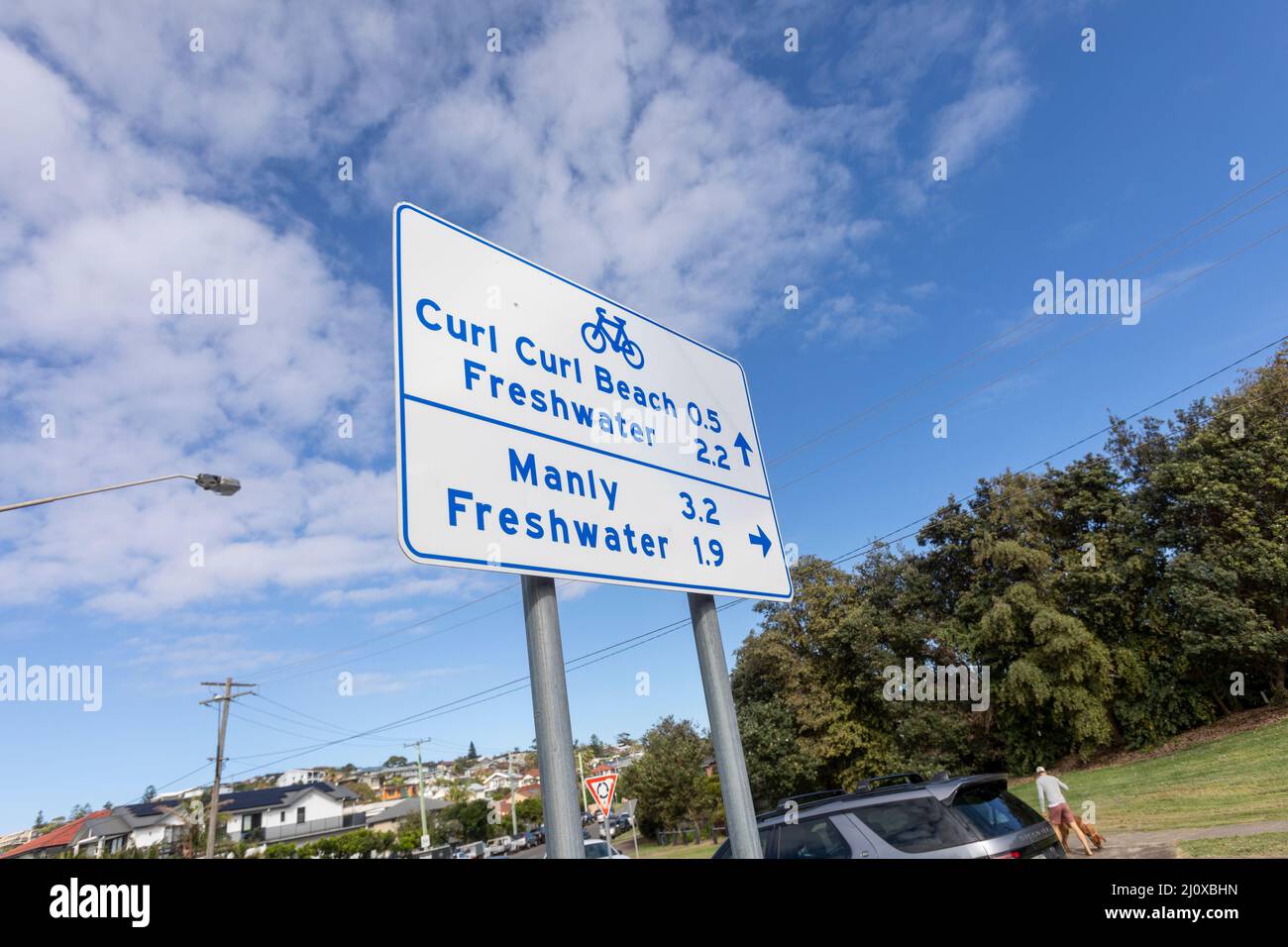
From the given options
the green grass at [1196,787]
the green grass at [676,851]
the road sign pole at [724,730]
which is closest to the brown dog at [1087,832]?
the green grass at [1196,787]

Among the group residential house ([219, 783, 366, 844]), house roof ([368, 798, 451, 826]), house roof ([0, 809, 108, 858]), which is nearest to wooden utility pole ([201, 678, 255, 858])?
house roof ([0, 809, 108, 858])

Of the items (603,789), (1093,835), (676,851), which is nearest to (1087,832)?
(1093,835)

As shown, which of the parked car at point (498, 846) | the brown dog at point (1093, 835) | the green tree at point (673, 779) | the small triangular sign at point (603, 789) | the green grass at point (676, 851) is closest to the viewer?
the brown dog at point (1093, 835)

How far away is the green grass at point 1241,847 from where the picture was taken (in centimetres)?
757

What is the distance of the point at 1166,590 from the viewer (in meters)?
26.0

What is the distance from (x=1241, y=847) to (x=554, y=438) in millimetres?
10190

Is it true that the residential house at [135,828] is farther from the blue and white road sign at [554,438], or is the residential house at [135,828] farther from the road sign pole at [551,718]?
the road sign pole at [551,718]

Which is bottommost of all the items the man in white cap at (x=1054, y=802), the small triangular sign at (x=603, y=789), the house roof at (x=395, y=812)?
the house roof at (x=395, y=812)

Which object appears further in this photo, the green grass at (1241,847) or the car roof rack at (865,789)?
the green grass at (1241,847)

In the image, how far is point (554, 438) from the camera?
7.99 feet

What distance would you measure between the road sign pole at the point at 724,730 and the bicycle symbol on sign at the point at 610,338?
3.46 ft

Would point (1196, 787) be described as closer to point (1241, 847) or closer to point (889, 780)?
point (1241, 847)
